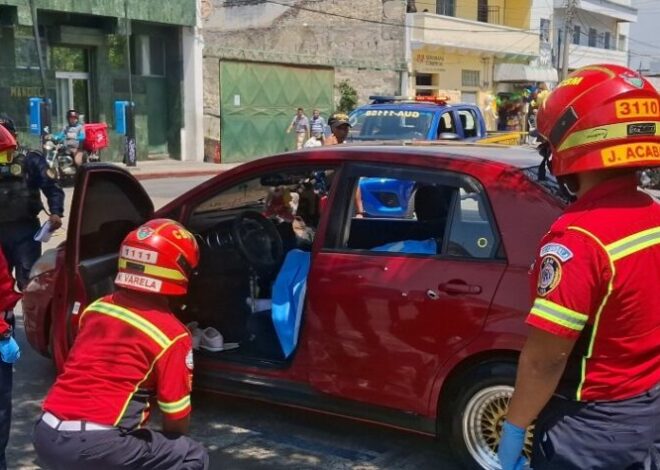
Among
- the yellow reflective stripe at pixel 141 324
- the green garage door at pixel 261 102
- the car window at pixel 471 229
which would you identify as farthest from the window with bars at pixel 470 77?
the yellow reflective stripe at pixel 141 324

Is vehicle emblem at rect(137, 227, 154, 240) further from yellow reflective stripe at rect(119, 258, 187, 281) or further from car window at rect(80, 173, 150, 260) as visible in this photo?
car window at rect(80, 173, 150, 260)

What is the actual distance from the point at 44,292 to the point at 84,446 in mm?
2629

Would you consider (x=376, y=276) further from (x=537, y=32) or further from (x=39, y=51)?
(x=537, y=32)

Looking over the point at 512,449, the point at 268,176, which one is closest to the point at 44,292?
the point at 268,176

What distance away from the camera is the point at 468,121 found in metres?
12.6

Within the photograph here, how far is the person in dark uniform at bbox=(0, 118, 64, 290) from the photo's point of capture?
5664 millimetres

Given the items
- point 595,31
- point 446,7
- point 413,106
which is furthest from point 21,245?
point 595,31

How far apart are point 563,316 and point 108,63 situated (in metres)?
21.6

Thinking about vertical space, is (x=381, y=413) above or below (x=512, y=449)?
below

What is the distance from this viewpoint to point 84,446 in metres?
2.57

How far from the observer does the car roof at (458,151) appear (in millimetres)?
3893

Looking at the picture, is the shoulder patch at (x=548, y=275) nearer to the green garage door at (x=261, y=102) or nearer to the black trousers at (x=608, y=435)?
the black trousers at (x=608, y=435)

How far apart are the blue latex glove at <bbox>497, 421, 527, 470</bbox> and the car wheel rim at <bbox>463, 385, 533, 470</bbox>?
1405mm

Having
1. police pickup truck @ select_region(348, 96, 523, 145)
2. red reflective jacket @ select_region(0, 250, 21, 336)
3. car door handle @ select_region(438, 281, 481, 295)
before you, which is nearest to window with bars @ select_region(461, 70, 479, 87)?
police pickup truck @ select_region(348, 96, 523, 145)
